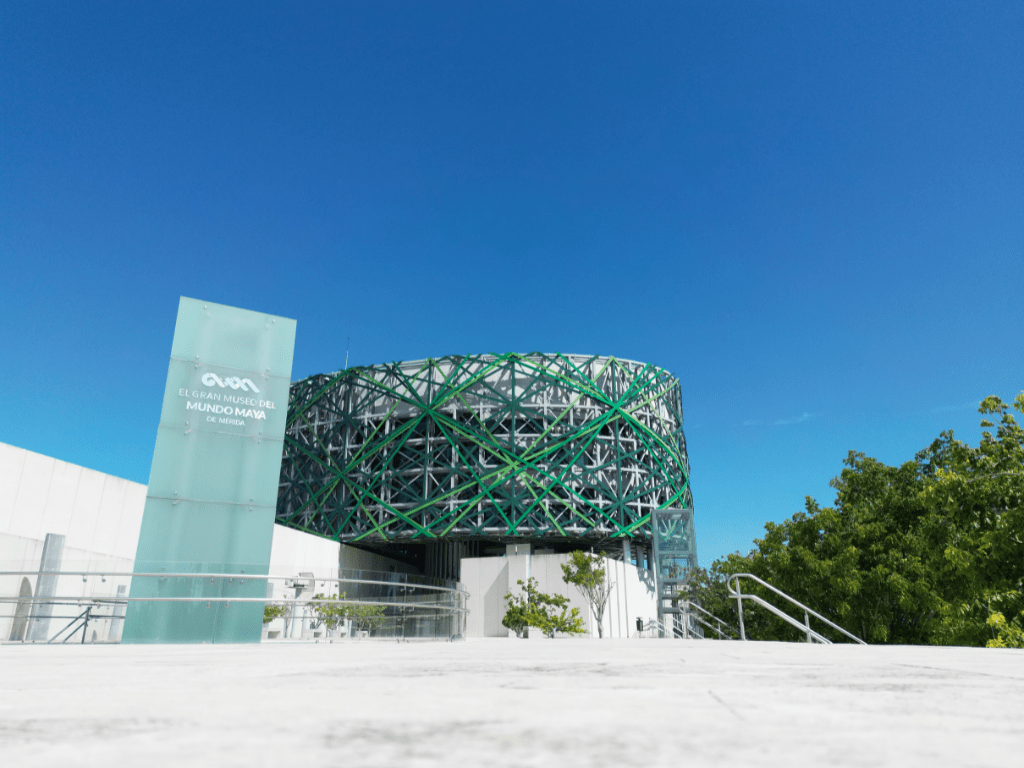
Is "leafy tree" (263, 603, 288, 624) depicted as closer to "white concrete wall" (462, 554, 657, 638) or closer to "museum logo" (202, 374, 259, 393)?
"museum logo" (202, 374, 259, 393)

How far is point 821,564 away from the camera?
74.4 feet

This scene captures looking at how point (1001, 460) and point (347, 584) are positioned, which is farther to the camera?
point (1001, 460)

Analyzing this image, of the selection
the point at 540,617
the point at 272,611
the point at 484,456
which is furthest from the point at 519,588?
the point at 272,611

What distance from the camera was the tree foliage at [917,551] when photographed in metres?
15.6

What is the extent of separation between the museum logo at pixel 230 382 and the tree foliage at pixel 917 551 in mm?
16059

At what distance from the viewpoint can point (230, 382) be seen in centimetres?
1405

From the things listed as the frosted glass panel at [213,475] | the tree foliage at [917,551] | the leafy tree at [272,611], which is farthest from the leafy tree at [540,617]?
the frosted glass panel at [213,475]

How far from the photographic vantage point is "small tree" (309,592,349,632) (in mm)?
12828

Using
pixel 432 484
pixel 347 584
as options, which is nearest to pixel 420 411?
pixel 432 484

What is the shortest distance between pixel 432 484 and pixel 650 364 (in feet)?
63.3

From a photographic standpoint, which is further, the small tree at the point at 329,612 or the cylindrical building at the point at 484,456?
the cylindrical building at the point at 484,456

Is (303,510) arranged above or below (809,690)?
above

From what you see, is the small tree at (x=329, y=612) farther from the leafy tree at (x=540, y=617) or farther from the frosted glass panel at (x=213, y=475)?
the leafy tree at (x=540, y=617)

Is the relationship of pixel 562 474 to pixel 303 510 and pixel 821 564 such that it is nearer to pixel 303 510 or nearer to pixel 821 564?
pixel 303 510
